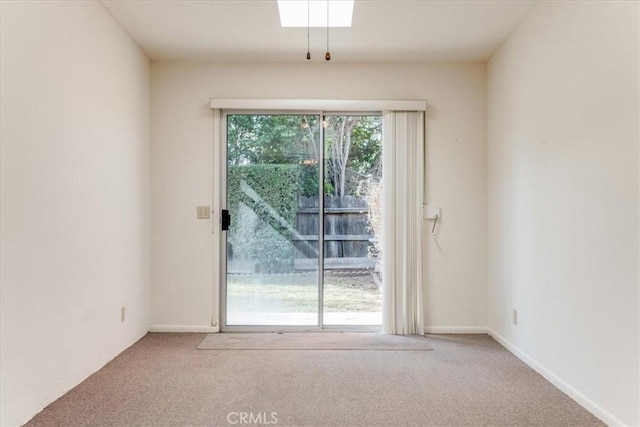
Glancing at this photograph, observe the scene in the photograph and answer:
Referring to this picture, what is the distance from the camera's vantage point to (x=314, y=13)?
2912 mm

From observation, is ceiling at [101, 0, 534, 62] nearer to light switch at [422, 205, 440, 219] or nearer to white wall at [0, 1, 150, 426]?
Answer: white wall at [0, 1, 150, 426]

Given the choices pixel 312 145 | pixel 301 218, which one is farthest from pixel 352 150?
pixel 301 218

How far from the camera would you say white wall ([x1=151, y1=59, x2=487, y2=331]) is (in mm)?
3629

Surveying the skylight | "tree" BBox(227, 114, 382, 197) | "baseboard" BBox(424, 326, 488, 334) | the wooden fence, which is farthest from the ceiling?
"baseboard" BBox(424, 326, 488, 334)

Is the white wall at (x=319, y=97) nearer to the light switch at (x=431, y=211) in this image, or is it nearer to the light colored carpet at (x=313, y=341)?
the light switch at (x=431, y=211)

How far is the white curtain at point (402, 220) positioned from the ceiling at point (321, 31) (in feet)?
2.11

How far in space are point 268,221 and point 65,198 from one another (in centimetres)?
171

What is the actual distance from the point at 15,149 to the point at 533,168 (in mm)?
3128

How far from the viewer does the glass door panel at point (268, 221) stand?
12.2 feet

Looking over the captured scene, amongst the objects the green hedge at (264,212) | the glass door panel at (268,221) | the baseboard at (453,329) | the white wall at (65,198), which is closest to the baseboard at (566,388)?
the baseboard at (453,329)
